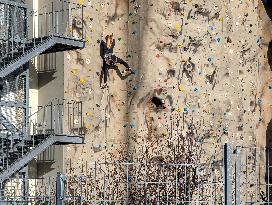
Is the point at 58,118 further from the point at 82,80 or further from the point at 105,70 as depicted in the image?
the point at 105,70

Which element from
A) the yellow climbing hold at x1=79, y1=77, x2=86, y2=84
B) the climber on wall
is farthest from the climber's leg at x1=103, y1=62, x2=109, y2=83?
the yellow climbing hold at x1=79, y1=77, x2=86, y2=84

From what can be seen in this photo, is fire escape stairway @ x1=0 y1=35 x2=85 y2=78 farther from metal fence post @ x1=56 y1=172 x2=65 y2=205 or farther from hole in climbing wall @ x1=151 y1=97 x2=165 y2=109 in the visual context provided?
metal fence post @ x1=56 y1=172 x2=65 y2=205

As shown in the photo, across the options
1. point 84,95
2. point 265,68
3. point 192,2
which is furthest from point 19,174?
point 265,68

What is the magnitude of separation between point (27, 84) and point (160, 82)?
3.40 meters

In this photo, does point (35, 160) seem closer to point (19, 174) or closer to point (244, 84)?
Result: point (19, 174)

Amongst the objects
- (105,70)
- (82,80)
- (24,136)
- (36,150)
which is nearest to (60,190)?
(36,150)

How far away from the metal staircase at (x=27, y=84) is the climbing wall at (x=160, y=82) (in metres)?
0.33

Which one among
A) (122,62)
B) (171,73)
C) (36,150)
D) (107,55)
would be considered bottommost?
(36,150)

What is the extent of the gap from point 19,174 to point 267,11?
8465 millimetres

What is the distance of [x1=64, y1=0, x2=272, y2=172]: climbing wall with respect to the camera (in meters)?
19.6

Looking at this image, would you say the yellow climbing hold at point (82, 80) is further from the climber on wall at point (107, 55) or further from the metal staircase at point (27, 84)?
the climber on wall at point (107, 55)

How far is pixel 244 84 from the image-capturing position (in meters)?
22.1

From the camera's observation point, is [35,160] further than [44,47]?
Yes

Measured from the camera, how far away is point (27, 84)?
18625mm
